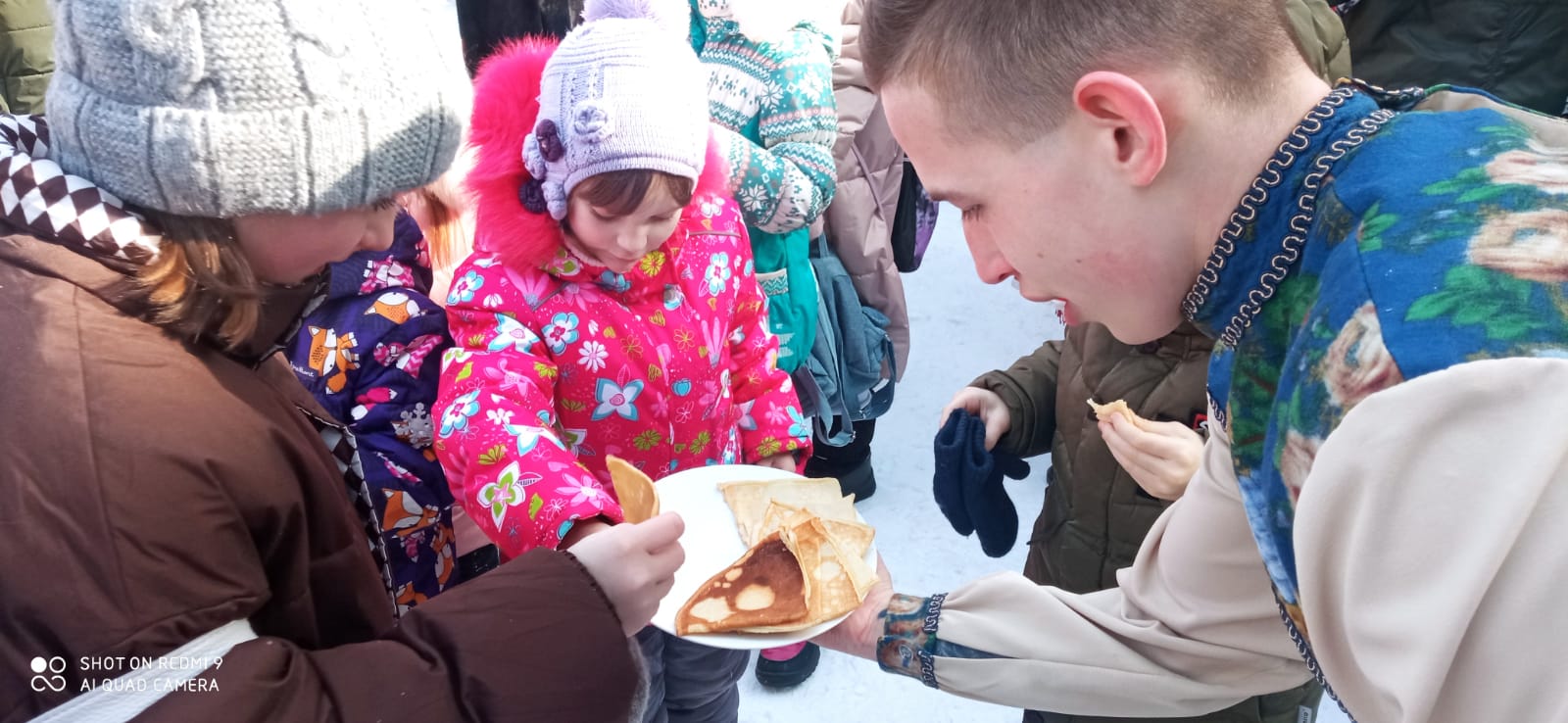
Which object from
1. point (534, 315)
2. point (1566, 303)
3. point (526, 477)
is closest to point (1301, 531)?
point (1566, 303)

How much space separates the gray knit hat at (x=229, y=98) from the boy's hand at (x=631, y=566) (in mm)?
517

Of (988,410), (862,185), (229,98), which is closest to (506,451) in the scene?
(229,98)

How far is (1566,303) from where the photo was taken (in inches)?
27.4

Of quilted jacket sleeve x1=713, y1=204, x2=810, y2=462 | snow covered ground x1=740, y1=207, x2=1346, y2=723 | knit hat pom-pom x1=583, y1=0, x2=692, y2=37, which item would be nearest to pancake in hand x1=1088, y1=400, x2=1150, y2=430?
quilted jacket sleeve x1=713, y1=204, x2=810, y2=462

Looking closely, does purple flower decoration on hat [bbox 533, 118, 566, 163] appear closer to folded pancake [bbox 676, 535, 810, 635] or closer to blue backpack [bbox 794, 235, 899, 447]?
folded pancake [bbox 676, 535, 810, 635]

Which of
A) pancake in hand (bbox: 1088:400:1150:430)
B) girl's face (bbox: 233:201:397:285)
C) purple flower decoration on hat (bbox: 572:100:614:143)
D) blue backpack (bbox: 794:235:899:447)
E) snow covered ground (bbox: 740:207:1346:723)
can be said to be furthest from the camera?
blue backpack (bbox: 794:235:899:447)

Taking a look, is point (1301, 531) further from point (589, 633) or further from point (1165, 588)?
point (589, 633)

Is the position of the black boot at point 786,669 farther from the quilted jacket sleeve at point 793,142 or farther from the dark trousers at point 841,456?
the quilted jacket sleeve at point 793,142

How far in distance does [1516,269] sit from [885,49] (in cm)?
65

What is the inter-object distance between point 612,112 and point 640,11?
449 millimetres

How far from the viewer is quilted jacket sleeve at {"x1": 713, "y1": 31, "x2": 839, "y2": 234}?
2.42 metres

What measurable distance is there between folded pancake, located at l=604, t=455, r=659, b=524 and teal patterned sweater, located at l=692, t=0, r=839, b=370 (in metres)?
0.95

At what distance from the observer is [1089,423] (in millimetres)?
1813

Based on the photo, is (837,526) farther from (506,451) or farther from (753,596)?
(506,451)
